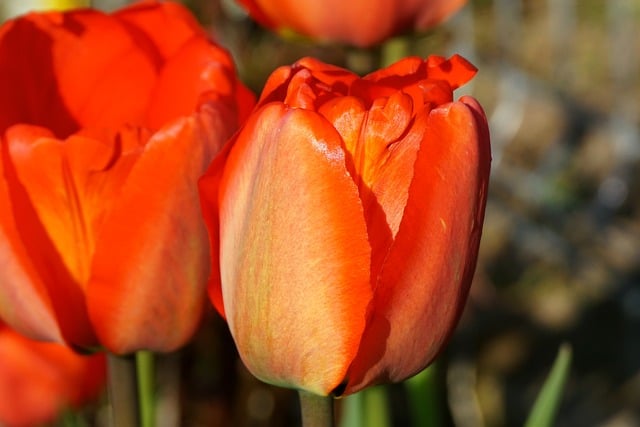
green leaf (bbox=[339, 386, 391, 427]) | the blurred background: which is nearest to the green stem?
green leaf (bbox=[339, 386, 391, 427])

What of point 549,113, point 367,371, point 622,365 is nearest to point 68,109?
point 367,371

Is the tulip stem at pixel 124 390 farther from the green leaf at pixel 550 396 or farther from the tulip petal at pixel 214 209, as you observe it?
the green leaf at pixel 550 396

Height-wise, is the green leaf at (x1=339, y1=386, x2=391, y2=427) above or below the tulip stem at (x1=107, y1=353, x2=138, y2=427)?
below

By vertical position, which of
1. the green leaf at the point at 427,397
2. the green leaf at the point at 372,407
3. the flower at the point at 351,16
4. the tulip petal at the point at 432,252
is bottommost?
the green leaf at the point at 427,397

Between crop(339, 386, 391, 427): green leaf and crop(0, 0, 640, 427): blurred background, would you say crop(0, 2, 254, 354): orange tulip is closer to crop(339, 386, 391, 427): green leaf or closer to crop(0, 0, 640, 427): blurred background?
crop(339, 386, 391, 427): green leaf

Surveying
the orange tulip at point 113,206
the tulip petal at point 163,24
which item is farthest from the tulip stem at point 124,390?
the tulip petal at point 163,24

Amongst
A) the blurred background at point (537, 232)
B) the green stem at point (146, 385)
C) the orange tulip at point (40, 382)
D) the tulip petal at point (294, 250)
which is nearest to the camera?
the tulip petal at point (294, 250)

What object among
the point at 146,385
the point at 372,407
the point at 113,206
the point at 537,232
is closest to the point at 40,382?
the point at 146,385
